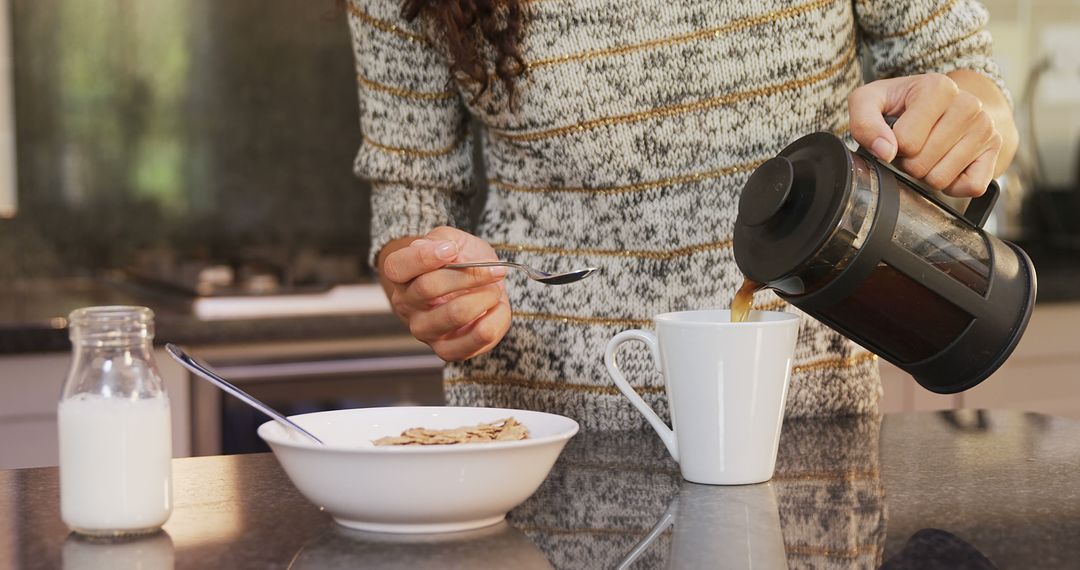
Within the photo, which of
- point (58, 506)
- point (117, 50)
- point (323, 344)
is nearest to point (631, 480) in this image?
point (58, 506)

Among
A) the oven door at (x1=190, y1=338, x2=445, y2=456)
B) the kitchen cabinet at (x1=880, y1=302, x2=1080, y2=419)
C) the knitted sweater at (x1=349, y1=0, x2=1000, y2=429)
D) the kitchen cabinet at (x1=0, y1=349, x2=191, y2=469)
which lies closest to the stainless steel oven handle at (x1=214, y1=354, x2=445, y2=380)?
the oven door at (x1=190, y1=338, x2=445, y2=456)

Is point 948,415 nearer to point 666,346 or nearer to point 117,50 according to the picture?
point 666,346

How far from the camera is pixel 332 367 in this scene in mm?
1928

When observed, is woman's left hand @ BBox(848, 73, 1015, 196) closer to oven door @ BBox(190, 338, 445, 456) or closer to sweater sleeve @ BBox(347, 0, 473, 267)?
sweater sleeve @ BBox(347, 0, 473, 267)

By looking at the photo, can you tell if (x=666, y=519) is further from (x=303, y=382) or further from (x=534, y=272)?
(x=303, y=382)

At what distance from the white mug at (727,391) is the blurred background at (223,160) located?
1.36m

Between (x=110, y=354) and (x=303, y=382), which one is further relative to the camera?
(x=303, y=382)

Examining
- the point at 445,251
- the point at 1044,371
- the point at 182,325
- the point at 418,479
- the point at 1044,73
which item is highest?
the point at 1044,73

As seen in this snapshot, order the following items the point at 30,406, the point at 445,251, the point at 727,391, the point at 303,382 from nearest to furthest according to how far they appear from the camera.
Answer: the point at 727,391 < the point at 445,251 < the point at 30,406 < the point at 303,382

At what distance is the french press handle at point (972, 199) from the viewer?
2.58 feet

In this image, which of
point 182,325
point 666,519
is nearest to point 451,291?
point 666,519

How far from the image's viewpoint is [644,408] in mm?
842

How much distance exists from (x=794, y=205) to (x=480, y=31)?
44 centimetres

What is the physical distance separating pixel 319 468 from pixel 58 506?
22 centimetres
